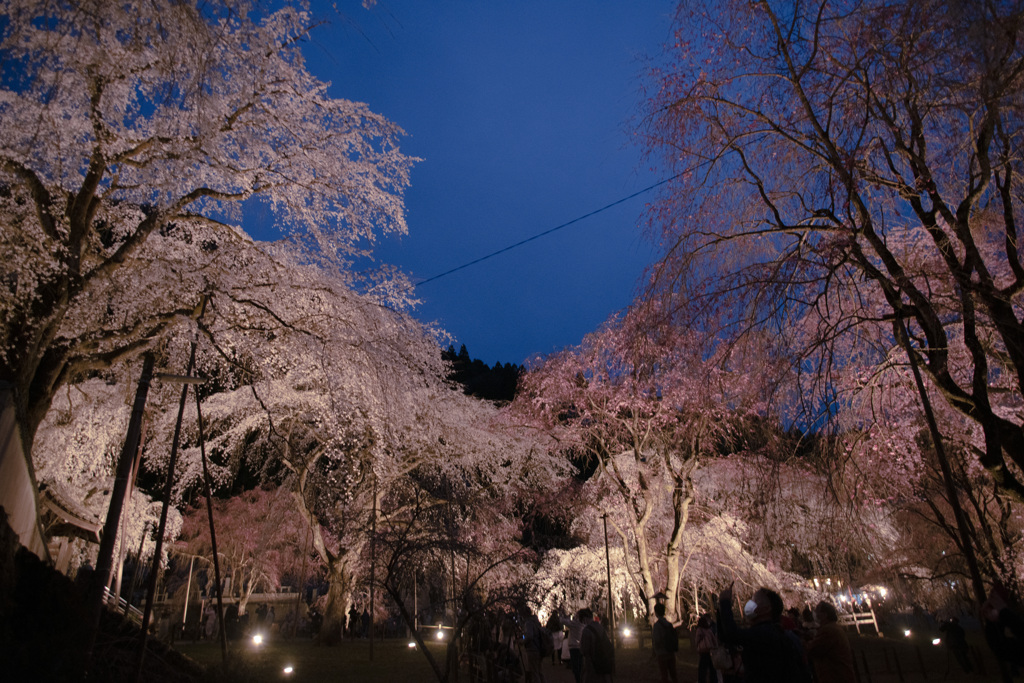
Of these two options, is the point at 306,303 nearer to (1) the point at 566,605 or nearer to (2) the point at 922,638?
(1) the point at 566,605

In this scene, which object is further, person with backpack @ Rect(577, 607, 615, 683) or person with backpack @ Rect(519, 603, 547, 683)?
person with backpack @ Rect(519, 603, 547, 683)

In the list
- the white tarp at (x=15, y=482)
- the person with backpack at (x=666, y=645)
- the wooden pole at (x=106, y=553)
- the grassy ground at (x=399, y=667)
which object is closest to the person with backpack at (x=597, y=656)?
the person with backpack at (x=666, y=645)

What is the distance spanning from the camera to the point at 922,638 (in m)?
26.7

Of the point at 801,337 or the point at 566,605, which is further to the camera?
the point at 566,605

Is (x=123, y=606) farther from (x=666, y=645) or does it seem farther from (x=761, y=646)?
(x=761, y=646)

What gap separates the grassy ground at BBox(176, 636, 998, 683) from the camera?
1164cm

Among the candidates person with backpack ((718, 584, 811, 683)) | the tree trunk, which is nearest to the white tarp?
person with backpack ((718, 584, 811, 683))

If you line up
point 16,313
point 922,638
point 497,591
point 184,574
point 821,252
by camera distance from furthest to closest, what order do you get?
1. point 184,574
2. point 922,638
3. point 497,591
4. point 16,313
5. point 821,252

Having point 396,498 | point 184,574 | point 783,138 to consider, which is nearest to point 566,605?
point 396,498

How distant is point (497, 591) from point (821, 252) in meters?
5.93

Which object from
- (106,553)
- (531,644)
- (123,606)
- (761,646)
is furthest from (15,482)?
(123,606)

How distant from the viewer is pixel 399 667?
47.2 feet

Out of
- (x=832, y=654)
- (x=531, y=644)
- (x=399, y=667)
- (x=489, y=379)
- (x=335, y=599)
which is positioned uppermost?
(x=489, y=379)

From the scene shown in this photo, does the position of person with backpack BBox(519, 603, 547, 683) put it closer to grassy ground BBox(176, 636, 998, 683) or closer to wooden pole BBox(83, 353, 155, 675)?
grassy ground BBox(176, 636, 998, 683)
